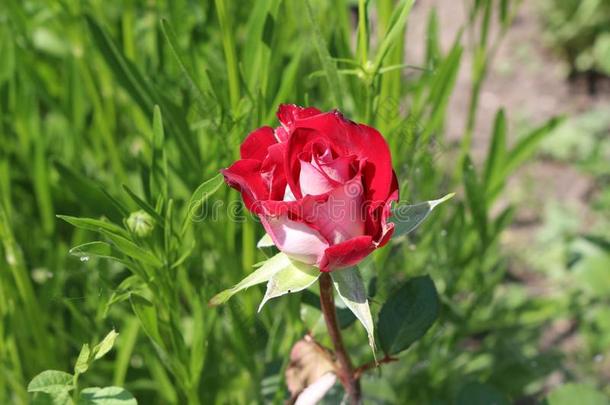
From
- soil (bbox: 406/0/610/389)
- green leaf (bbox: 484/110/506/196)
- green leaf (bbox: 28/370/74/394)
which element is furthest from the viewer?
soil (bbox: 406/0/610/389)

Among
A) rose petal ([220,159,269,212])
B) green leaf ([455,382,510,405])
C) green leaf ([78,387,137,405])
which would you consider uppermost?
rose petal ([220,159,269,212])

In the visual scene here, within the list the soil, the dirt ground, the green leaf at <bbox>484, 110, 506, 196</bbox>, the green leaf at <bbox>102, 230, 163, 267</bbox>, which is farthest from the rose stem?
the dirt ground

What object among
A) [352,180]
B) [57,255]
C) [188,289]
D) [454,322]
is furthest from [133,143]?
[352,180]

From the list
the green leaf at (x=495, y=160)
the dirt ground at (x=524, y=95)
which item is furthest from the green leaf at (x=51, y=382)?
the dirt ground at (x=524, y=95)

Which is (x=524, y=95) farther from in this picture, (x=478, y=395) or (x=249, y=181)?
(x=249, y=181)

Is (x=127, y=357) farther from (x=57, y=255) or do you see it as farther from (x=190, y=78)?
(x=190, y=78)

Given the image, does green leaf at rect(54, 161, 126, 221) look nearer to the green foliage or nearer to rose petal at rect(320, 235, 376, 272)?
the green foliage

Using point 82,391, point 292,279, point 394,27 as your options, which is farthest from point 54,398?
point 394,27

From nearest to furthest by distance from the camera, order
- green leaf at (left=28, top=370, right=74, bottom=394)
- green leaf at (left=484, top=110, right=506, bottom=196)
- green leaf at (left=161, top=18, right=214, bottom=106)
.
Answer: green leaf at (left=28, top=370, right=74, bottom=394), green leaf at (left=161, top=18, right=214, bottom=106), green leaf at (left=484, top=110, right=506, bottom=196)
